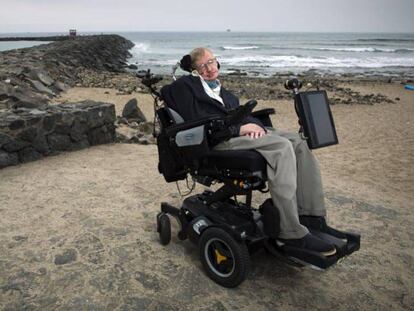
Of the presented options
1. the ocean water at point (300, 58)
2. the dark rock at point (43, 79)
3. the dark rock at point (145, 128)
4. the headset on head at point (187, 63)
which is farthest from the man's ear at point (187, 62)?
the ocean water at point (300, 58)

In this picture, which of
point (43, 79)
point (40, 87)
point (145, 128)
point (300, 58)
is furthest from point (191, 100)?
point (300, 58)

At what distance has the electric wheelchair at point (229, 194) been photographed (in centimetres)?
288

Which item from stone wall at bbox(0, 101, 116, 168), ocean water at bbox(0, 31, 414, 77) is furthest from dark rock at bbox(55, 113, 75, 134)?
ocean water at bbox(0, 31, 414, 77)

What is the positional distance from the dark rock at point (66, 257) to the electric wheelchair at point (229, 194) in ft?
3.24

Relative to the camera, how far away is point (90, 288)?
307cm

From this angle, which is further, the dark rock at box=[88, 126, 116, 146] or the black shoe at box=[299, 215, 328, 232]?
the dark rock at box=[88, 126, 116, 146]

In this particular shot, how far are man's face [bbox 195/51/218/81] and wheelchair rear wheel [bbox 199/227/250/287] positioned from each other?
1254 mm

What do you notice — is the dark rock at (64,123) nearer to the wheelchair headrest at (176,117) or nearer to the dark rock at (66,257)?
the dark rock at (66,257)

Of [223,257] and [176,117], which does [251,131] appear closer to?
[176,117]

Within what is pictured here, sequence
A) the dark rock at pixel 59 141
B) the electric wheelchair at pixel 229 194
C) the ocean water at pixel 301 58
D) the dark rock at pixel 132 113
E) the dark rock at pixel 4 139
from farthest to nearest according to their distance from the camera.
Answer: the ocean water at pixel 301 58 < the dark rock at pixel 132 113 < the dark rock at pixel 59 141 < the dark rock at pixel 4 139 < the electric wheelchair at pixel 229 194

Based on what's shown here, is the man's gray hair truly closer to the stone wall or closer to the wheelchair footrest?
the wheelchair footrest

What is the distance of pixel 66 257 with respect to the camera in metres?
3.48

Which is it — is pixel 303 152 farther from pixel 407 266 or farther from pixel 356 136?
pixel 356 136

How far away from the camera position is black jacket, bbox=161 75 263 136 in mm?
3236
